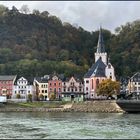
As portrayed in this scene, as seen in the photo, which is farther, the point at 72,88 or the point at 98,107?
the point at 72,88

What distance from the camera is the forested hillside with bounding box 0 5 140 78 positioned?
143500mm

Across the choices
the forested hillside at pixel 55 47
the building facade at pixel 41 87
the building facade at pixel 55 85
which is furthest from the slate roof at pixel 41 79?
the forested hillside at pixel 55 47

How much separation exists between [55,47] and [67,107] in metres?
81.2

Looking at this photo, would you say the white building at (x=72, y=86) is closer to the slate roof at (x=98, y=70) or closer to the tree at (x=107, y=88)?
the slate roof at (x=98, y=70)

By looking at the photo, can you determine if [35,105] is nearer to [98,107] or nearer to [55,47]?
[98,107]

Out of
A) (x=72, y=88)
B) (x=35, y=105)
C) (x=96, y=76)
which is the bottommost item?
(x=35, y=105)

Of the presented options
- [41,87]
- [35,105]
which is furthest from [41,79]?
[35,105]

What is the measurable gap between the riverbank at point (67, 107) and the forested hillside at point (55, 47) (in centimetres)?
3533

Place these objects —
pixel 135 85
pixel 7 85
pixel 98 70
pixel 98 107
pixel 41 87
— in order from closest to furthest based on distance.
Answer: pixel 98 107, pixel 98 70, pixel 7 85, pixel 135 85, pixel 41 87

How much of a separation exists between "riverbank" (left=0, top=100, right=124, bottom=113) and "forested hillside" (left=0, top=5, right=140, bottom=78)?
35327 millimetres

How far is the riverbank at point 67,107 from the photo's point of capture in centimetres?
9119

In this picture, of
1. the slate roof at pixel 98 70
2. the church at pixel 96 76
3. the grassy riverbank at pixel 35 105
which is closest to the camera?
the grassy riverbank at pixel 35 105

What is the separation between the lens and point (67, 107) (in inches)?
3799

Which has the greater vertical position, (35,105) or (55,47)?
(55,47)
